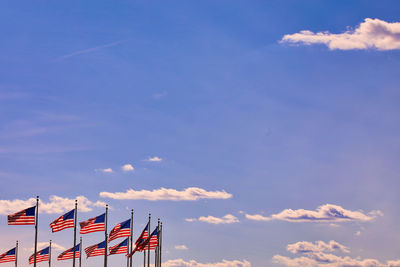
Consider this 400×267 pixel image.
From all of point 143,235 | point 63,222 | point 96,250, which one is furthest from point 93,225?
point 143,235

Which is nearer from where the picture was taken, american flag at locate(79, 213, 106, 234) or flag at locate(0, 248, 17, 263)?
american flag at locate(79, 213, 106, 234)

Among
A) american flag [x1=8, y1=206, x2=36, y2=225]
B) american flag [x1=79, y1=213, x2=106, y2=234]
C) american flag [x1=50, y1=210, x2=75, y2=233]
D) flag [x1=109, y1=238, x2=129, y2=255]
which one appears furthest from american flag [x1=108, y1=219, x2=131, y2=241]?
american flag [x1=8, y1=206, x2=36, y2=225]

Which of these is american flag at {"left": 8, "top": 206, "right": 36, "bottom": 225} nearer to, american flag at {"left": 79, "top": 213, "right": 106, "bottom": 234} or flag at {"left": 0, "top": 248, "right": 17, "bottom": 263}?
american flag at {"left": 79, "top": 213, "right": 106, "bottom": 234}

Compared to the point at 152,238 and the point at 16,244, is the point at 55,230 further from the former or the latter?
the point at 16,244

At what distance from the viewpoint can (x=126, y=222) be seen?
67188 millimetres

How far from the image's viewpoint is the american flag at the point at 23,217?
57969 millimetres

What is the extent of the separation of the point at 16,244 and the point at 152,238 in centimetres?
2063

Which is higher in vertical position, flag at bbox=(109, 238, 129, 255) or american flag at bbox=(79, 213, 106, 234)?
american flag at bbox=(79, 213, 106, 234)

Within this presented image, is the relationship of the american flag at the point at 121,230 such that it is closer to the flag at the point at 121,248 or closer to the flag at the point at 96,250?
the flag at the point at 96,250

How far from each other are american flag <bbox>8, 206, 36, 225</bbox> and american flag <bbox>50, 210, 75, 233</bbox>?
6.65ft

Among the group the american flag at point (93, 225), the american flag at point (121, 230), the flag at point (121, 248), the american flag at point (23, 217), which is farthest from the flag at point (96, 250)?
the american flag at point (23, 217)

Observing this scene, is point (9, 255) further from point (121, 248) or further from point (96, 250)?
point (121, 248)

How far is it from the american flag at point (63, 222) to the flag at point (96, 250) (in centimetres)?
738

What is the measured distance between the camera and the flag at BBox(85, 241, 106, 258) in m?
68.1
